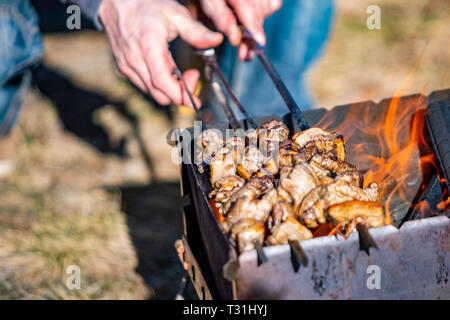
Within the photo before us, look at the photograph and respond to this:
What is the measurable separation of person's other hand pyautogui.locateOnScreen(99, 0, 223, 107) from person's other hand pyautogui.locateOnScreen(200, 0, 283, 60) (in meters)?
0.20

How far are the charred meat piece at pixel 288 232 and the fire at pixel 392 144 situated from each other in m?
0.65

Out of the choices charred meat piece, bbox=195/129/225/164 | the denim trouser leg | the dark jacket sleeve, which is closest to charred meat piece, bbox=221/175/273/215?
charred meat piece, bbox=195/129/225/164

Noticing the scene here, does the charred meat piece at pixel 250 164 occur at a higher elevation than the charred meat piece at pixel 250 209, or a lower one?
higher

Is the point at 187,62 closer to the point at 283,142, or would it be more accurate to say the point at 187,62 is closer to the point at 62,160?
the point at 62,160

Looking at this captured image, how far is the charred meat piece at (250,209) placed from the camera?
1.50 m

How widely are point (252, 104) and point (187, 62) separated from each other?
1.47 meters

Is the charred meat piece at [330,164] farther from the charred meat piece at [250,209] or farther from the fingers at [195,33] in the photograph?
the fingers at [195,33]

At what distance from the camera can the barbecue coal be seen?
4.64ft

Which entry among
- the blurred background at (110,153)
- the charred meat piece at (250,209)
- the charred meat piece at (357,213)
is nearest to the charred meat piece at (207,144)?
the charred meat piece at (250,209)

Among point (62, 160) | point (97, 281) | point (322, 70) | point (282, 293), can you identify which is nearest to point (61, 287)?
point (97, 281)

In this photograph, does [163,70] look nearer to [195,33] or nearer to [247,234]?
[195,33]

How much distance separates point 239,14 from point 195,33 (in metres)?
0.32

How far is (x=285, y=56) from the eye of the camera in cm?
420
